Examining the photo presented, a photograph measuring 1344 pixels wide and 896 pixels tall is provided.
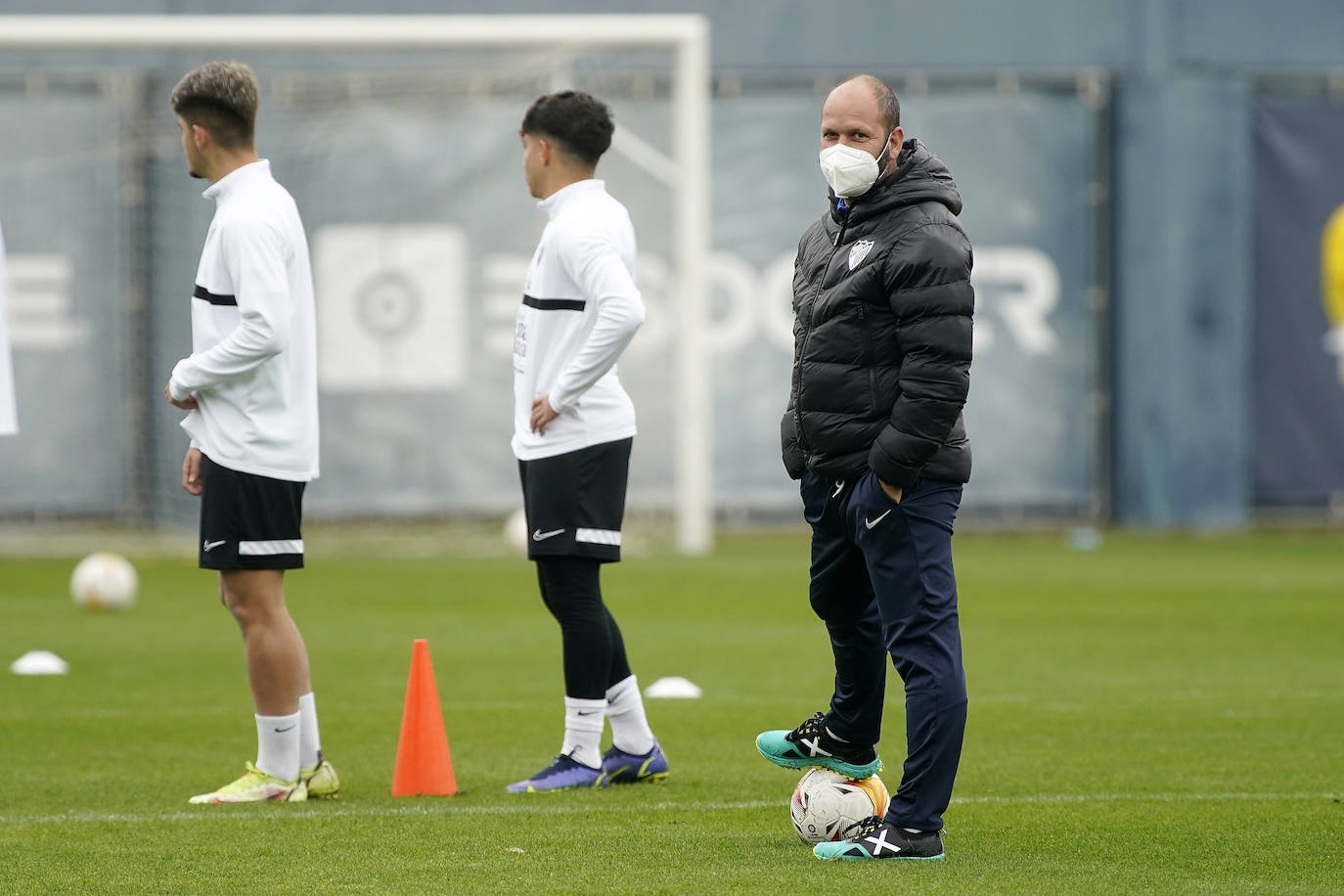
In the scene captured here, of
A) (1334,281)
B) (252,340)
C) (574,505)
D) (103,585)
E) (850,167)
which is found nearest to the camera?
(850,167)

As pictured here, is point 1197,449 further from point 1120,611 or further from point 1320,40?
point 1120,611

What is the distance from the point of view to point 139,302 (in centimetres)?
1662

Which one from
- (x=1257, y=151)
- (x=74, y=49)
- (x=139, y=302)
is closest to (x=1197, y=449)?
(x=1257, y=151)

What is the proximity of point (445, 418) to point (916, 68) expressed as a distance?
216 inches

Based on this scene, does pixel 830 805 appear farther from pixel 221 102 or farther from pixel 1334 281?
pixel 1334 281

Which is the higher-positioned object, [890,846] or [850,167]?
[850,167]

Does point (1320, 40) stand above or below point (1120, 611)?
above

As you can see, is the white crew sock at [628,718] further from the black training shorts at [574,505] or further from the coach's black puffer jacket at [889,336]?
the coach's black puffer jacket at [889,336]

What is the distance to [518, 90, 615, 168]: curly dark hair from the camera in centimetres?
565

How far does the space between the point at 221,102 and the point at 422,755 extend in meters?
1.96

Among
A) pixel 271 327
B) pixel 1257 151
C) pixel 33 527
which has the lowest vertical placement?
pixel 33 527

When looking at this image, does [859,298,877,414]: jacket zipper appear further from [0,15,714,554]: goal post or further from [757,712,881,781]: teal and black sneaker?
[0,15,714,554]: goal post

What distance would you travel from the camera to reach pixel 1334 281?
1722cm

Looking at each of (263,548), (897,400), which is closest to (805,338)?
(897,400)
